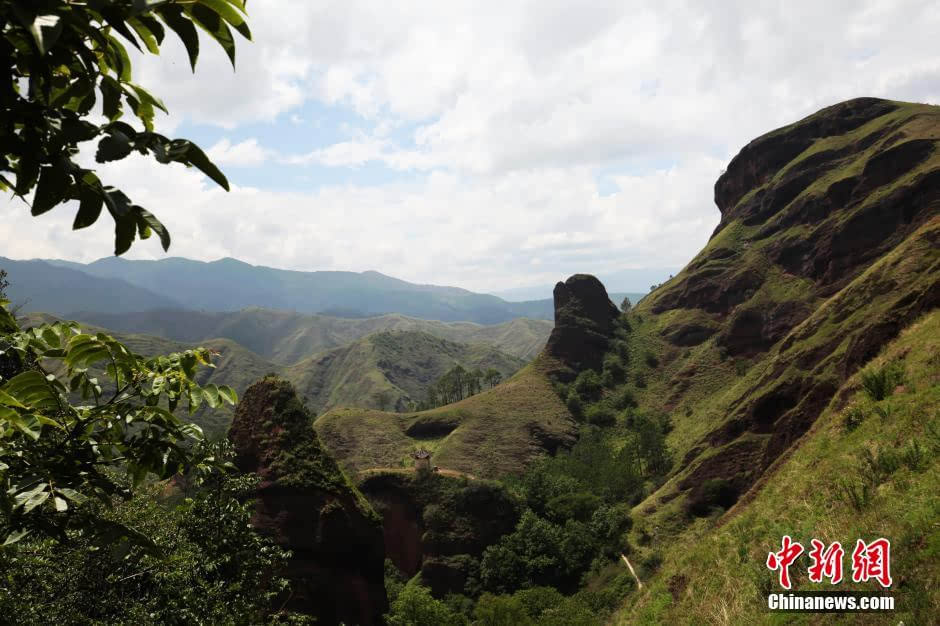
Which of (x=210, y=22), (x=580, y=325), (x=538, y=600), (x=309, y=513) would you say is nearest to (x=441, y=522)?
(x=538, y=600)

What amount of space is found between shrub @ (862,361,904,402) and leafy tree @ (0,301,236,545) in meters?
22.4

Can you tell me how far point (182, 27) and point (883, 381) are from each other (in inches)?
927

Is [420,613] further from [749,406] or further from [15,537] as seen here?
[15,537]

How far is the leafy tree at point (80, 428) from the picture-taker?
3.06 meters

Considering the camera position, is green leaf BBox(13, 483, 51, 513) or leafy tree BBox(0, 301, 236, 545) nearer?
green leaf BBox(13, 483, 51, 513)

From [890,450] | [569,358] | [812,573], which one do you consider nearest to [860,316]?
[890,450]

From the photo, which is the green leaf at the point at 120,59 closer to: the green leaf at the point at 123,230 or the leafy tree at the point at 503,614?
the green leaf at the point at 123,230

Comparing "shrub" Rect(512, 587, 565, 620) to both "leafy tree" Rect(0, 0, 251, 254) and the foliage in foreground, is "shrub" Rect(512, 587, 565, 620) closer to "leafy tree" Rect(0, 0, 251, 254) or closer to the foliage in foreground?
the foliage in foreground

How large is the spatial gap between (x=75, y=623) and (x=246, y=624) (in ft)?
10.7

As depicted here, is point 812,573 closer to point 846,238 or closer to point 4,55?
point 4,55

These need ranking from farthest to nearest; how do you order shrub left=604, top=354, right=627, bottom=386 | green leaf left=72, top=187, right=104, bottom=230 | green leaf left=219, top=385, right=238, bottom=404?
shrub left=604, top=354, right=627, bottom=386 < green leaf left=219, top=385, right=238, bottom=404 < green leaf left=72, top=187, right=104, bottom=230

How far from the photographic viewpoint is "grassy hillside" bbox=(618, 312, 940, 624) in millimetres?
9594

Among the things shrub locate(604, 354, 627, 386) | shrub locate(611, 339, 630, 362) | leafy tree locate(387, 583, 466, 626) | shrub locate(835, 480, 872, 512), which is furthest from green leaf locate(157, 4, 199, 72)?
shrub locate(611, 339, 630, 362)

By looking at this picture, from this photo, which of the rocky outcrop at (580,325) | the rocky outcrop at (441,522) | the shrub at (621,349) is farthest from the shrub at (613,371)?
the rocky outcrop at (441,522)
